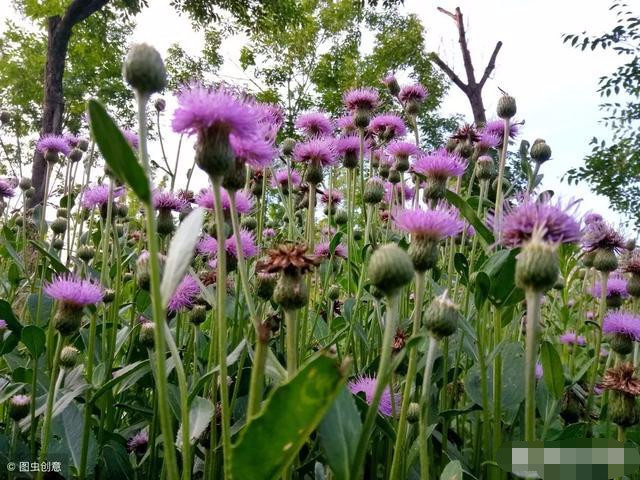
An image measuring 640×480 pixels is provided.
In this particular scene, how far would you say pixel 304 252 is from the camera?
0.92 m

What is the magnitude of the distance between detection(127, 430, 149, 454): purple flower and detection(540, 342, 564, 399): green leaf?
3.32 feet

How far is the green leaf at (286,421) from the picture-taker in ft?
1.84

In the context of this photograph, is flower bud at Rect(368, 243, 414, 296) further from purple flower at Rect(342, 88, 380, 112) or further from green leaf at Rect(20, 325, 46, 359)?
purple flower at Rect(342, 88, 380, 112)

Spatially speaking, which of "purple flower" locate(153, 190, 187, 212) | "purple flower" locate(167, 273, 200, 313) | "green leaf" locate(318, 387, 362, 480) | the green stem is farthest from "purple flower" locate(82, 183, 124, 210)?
the green stem

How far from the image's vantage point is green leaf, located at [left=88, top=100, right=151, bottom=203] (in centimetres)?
59

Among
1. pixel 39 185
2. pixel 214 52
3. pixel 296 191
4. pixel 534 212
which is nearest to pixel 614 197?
pixel 296 191

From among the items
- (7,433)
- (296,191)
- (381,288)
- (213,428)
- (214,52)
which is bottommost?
(7,433)

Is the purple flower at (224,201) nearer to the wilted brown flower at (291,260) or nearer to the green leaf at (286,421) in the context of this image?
the wilted brown flower at (291,260)

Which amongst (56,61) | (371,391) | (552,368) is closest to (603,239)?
(552,368)

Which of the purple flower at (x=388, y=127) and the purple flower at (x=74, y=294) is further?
the purple flower at (x=388, y=127)

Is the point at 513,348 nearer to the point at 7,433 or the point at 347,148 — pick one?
the point at 347,148

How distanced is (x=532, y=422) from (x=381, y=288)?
27 centimetres

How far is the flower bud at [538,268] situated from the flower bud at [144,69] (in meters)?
0.56

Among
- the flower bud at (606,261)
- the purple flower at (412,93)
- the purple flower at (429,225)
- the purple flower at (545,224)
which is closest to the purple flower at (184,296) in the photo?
the purple flower at (429,225)
